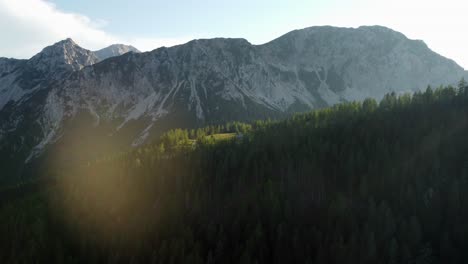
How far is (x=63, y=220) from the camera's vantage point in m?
117

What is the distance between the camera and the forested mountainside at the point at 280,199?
9081cm

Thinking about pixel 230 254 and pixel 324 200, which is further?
pixel 324 200

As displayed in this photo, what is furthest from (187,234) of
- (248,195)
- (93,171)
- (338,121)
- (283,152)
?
(338,121)

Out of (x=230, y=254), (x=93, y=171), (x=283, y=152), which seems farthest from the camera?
(x=93, y=171)

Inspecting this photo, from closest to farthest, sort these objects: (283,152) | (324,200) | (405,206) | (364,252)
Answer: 1. (364,252)
2. (405,206)
3. (324,200)
4. (283,152)

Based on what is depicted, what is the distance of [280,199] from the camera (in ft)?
379

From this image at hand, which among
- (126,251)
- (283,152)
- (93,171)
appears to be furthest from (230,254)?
(93,171)

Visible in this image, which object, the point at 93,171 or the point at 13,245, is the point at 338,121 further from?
the point at 13,245

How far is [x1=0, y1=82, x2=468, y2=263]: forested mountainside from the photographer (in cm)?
9081

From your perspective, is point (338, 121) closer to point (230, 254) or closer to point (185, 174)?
point (185, 174)

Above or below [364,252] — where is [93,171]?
above

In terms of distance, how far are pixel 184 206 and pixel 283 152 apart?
49.8m

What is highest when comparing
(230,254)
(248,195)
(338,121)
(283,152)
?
(338,121)

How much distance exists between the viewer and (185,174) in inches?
5335
